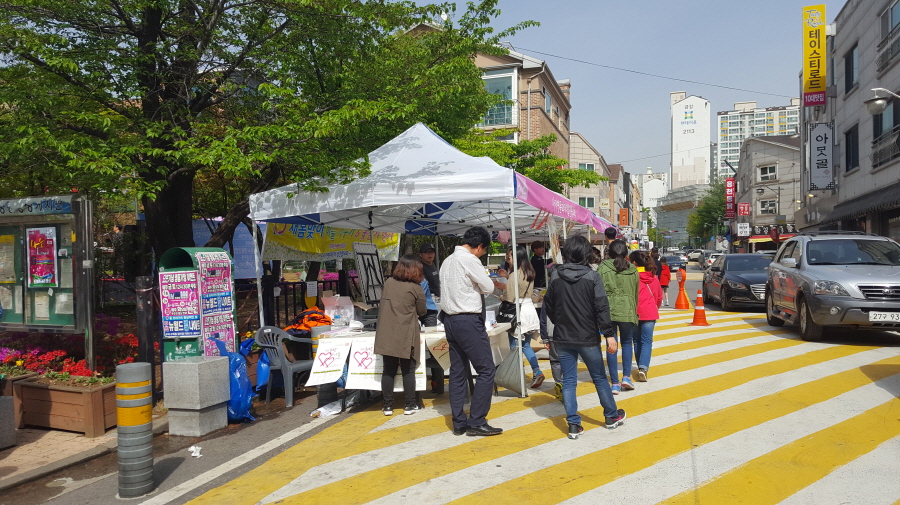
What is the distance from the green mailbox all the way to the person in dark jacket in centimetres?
416

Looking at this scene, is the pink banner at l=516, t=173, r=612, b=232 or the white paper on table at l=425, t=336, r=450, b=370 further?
the pink banner at l=516, t=173, r=612, b=232

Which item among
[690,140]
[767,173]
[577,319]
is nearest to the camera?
[577,319]

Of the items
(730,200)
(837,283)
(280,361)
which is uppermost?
(730,200)

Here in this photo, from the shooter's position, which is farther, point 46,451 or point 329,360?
point 329,360

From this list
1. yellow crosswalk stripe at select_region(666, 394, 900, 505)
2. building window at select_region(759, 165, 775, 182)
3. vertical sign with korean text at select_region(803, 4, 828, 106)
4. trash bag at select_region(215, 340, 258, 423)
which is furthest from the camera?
building window at select_region(759, 165, 775, 182)

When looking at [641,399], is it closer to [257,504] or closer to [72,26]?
[257,504]

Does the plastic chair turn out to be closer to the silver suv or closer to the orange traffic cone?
the silver suv

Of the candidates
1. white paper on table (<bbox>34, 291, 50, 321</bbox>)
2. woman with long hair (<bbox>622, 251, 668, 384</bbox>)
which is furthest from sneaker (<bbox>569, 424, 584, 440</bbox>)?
white paper on table (<bbox>34, 291, 50, 321</bbox>)

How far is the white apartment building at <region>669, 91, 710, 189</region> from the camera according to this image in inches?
6505

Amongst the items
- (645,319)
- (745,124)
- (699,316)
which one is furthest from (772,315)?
(745,124)

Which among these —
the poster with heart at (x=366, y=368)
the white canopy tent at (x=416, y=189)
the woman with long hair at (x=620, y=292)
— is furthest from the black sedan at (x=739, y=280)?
the poster with heart at (x=366, y=368)

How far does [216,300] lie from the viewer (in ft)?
24.2

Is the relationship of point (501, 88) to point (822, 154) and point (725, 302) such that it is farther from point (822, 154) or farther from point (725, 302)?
point (725, 302)

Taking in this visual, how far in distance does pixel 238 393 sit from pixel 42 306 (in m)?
2.44
